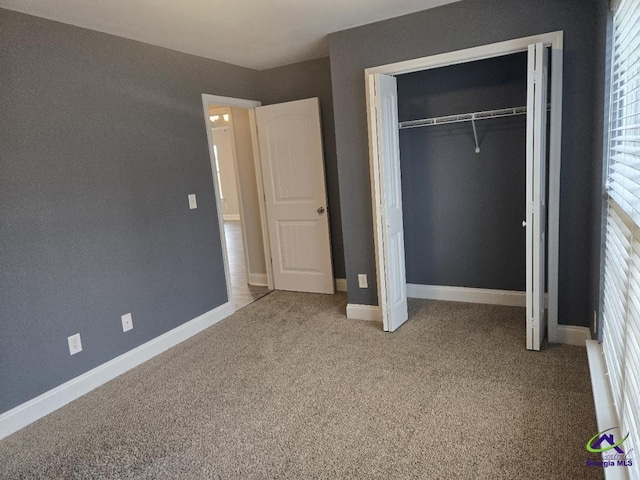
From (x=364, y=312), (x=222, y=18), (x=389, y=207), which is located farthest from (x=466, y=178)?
(x=222, y=18)

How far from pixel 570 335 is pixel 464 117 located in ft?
6.33

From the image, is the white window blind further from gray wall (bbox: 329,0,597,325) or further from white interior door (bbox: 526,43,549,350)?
gray wall (bbox: 329,0,597,325)

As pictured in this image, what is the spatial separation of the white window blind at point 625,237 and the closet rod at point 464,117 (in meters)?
1.30

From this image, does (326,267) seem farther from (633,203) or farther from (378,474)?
(633,203)

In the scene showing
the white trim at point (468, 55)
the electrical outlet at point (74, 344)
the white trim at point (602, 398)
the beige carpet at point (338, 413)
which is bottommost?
the beige carpet at point (338, 413)

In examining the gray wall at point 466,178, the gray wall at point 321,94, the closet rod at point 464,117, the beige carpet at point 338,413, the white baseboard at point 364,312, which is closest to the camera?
the beige carpet at point 338,413

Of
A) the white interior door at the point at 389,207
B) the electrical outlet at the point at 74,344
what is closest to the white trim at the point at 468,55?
the white interior door at the point at 389,207

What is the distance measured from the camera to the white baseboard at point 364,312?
374cm

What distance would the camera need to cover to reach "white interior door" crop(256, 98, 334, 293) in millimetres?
4395

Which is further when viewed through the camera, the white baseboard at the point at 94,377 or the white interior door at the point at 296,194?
the white interior door at the point at 296,194

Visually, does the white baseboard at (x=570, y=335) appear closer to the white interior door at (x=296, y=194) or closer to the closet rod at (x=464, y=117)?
the closet rod at (x=464, y=117)

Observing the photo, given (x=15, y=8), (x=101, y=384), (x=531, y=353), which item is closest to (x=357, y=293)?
(x=531, y=353)

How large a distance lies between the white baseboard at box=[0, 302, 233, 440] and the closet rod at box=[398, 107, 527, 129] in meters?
2.55

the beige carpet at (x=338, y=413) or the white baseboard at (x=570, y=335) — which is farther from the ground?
the white baseboard at (x=570, y=335)
